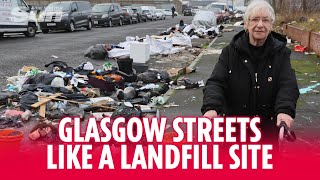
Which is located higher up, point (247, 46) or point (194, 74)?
point (247, 46)

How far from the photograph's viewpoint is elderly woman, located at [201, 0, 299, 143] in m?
3.61

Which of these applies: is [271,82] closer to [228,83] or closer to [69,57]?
[228,83]

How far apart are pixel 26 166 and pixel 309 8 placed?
2409 centimetres

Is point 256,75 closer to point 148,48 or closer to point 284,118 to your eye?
point 284,118

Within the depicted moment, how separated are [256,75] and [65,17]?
2423cm

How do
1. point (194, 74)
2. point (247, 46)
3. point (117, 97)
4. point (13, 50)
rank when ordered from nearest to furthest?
point (247, 46) → point (117, 97) → point (194, 74) → point (13, 50)

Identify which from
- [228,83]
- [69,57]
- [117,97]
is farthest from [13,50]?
[228,83]

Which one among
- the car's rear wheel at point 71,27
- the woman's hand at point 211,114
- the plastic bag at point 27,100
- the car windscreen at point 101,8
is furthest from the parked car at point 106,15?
the woman's hand at point 211,114

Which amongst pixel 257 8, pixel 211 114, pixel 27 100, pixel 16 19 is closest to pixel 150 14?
pixel 16 19

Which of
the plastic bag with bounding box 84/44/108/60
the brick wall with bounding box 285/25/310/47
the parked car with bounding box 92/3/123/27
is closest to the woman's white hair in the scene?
the plastic bag with bounding box 84/44/108/60

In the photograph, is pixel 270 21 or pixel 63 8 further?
pixel 63 8

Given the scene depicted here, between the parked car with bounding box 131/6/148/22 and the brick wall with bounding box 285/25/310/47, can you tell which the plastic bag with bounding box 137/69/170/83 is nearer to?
the brick wall with bounding box 285/25/310/47

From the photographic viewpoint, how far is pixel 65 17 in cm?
2666

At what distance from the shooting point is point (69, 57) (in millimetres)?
15000
